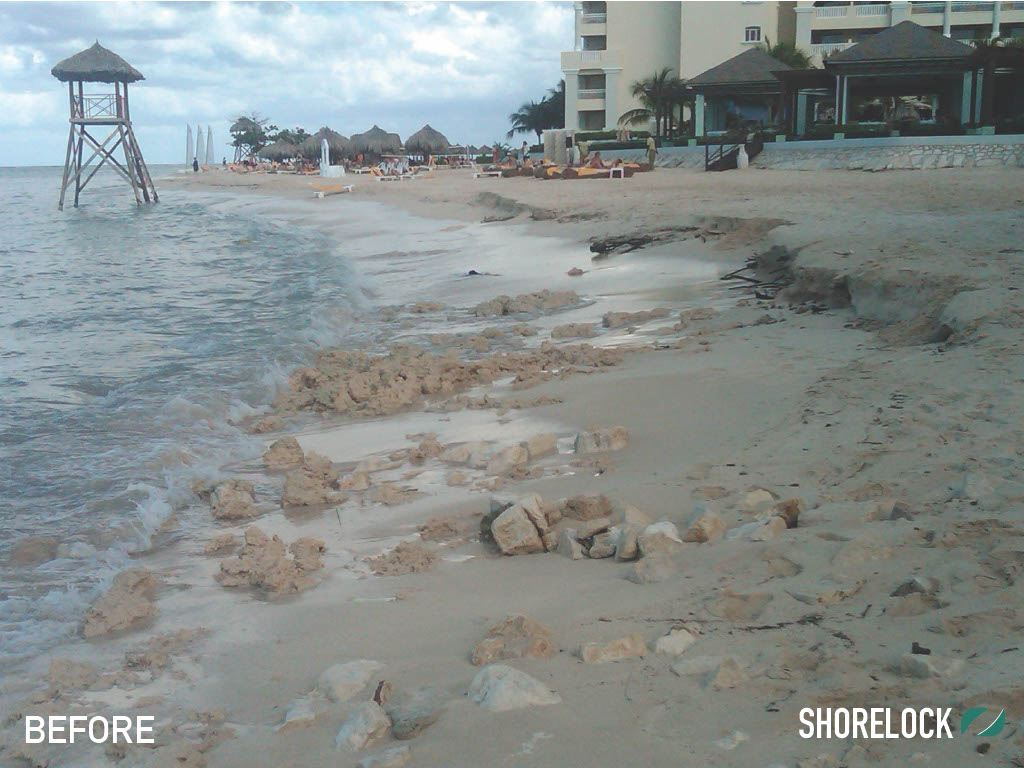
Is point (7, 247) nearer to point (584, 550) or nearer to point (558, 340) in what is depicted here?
point (558, 340)

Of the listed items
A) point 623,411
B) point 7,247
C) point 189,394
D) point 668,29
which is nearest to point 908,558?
point 623,411

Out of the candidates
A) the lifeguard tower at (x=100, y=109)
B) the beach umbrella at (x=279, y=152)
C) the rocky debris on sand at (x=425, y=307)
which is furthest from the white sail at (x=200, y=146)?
the rocky debris on sand at (x=425, y=307)

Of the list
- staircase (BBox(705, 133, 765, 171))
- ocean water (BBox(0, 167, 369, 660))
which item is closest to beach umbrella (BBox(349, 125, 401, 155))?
staircase (BBox(705, 133, 765, 171))

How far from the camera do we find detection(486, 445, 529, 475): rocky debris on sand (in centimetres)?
484

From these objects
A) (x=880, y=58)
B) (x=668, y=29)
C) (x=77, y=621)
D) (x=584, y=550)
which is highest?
(x=668, y=29)

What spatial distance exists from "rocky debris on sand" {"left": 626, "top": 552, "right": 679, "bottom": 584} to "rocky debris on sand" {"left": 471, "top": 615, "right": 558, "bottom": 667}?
0.42 meters

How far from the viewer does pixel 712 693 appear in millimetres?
2395

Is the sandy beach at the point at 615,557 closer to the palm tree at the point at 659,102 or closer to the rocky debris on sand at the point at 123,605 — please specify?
the rocky debris on sand at the point at 123,605

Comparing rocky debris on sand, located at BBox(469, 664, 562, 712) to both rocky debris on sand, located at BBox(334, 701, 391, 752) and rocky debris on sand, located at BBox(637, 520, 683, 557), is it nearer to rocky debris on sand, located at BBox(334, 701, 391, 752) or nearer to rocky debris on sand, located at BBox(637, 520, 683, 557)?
rocky debris on sand, located at BBox(334, 701, 391, 752)

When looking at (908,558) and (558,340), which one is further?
(558,340)

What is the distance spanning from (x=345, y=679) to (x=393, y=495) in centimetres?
187

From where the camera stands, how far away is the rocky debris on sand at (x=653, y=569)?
316cm

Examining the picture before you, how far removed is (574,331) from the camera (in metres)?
8.27

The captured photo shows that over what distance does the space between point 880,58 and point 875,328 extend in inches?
916
